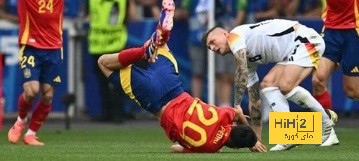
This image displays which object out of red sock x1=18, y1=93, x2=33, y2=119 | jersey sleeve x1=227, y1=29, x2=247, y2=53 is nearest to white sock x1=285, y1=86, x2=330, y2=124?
jersey sleeve x1=227, y1=29, x2=247, y2=53

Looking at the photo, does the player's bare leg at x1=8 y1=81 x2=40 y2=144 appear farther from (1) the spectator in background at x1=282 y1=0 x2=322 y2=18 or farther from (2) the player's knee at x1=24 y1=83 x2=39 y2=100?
(1) the spectator in background at x1=282 y1=0 x2=322 y2=18

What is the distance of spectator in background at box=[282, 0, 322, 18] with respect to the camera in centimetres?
2562

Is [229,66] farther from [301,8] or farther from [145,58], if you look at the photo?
[145,58]

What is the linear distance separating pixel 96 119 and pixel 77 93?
56 centimetres

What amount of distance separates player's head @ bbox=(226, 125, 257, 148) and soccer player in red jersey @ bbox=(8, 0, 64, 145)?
14.3 feet

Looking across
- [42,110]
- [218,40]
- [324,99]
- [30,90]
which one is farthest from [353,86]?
[30,90]

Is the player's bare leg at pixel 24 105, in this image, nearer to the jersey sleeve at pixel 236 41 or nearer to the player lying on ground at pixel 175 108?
the player lying on ground at pixel 175 108

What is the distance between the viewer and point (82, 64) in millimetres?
25719

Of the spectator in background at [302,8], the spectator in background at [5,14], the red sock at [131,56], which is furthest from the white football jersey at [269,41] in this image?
the spectator in background at [302,8]

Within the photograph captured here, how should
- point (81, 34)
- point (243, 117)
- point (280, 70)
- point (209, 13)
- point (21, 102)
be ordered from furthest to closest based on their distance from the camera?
1. point (81, 34)
2. point (209, 13)
3. point (21, 102)
4. point (280, 70)
5. point (243, 117)

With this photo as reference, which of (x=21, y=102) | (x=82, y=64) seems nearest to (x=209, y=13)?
(x=82, y=64)

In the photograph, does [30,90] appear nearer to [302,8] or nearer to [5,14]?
[5,14]

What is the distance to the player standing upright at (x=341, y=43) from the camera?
19188 mm

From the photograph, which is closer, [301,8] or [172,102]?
[172,102]
